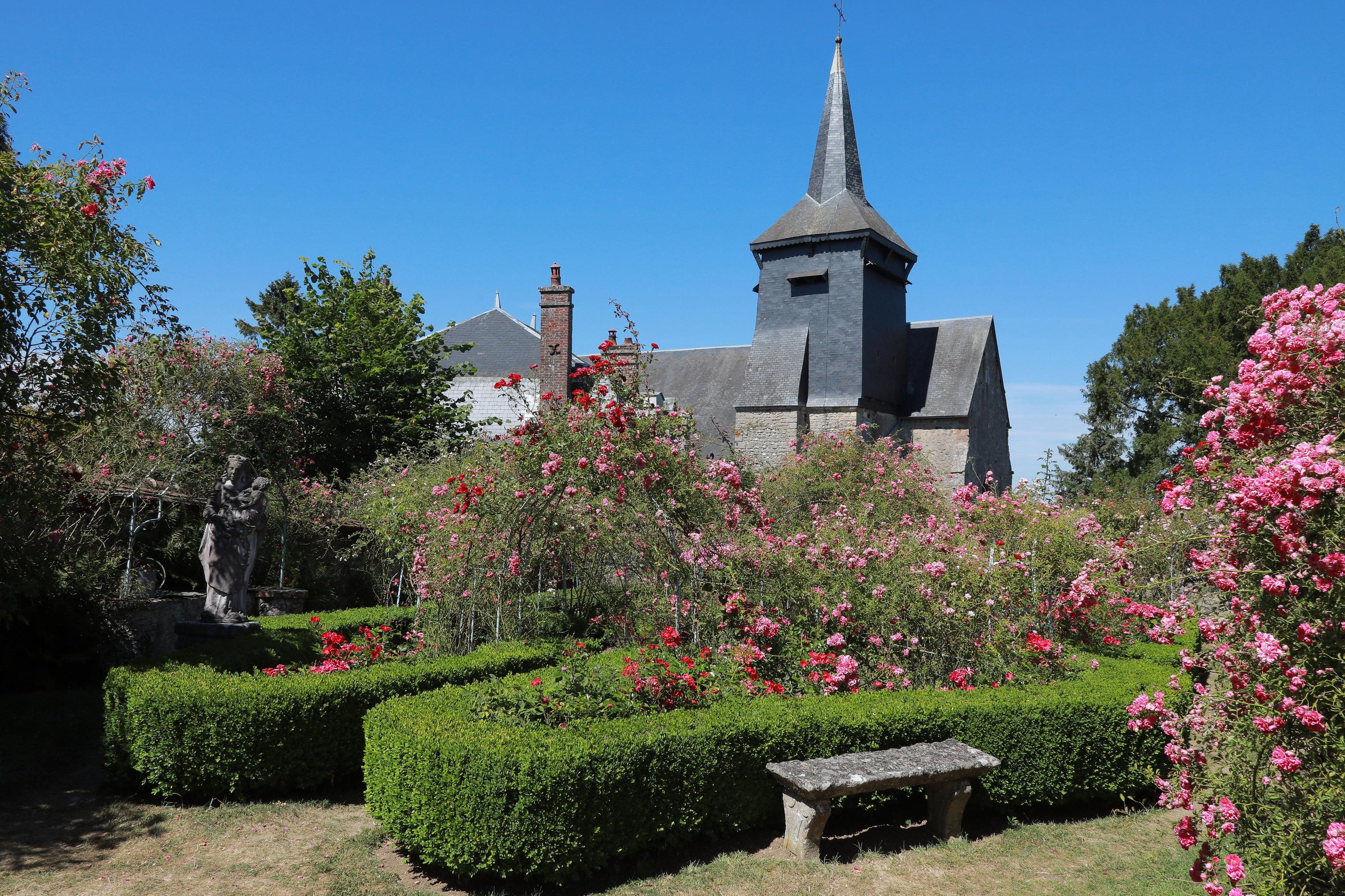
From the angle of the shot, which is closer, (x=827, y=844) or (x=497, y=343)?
(x=827, y=844)

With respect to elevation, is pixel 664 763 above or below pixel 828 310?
below

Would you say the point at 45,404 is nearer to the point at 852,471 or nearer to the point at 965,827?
the point at 965,827

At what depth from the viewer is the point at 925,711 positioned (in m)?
5.79

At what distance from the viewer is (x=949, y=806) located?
5.46 meters

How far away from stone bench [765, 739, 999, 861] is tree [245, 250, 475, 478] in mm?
13708


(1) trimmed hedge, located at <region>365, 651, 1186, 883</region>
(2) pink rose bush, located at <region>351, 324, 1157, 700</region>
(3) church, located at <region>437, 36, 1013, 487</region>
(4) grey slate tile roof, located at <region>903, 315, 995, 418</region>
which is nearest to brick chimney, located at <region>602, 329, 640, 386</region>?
(2) pink rose bush, located at <region>351, 324, 1157, 700</region>

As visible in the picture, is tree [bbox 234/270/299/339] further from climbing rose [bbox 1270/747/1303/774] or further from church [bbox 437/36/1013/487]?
climbing rose [bbox 1270/747/1303/774]

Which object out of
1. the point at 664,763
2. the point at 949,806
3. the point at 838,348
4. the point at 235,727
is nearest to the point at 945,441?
the point at 838,348

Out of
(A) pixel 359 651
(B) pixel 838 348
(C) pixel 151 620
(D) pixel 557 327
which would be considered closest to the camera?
(A) pixel 359 651

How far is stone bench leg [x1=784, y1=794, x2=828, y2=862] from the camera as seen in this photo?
5.01 m

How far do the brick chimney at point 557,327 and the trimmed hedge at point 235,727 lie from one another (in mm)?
13998

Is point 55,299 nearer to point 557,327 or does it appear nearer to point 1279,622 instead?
point 1279,622

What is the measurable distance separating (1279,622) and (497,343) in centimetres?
2367

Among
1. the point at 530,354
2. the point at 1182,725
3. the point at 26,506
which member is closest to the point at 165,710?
the point at 26,506
